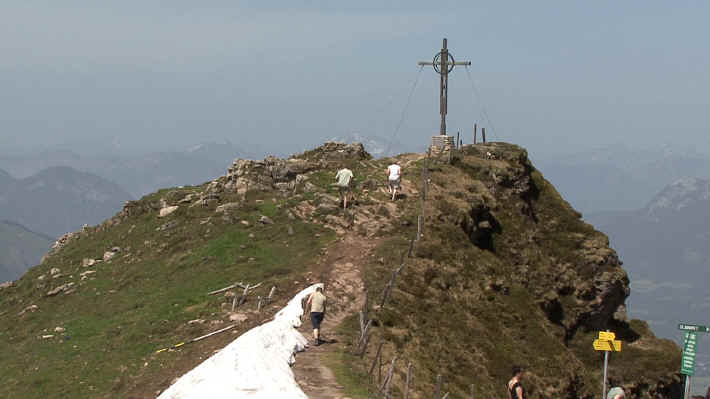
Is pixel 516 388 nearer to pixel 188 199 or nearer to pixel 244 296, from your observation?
pixel 244 296

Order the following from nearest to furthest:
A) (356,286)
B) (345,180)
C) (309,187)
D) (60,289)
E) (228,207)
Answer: (356,286) < (60,289) < (345,180) < (228,207) < (309,187)

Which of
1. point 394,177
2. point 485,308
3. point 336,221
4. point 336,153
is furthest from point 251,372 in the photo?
point 336,153

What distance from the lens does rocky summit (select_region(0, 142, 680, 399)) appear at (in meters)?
28.2

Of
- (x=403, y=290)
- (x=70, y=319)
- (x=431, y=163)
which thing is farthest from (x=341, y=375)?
(x=431, y=163)

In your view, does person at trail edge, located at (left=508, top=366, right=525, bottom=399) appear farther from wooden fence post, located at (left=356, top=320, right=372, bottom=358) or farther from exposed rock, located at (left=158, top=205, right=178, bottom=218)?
exposed rock, located at (left=158, top=205, right=178, bottom=218)


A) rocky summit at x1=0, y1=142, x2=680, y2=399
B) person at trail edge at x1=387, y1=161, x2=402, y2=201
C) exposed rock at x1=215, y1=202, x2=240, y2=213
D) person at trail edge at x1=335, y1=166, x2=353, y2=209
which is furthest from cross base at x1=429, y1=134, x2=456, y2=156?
exposed rock at x1=215, y1=202, x2=240, y2=213

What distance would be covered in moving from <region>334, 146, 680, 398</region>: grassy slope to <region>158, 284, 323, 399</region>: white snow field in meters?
2.52

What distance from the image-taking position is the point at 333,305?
104ft

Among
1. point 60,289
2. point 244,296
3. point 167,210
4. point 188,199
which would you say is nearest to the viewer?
point 244,296

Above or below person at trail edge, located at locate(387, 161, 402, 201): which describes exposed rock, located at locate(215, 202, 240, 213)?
below

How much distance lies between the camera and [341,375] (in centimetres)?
2352

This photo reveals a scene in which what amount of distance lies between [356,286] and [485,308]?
769 cm

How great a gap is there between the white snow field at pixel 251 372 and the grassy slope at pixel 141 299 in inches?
140

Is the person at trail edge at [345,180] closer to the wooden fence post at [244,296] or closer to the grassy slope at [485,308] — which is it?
the grassy slope at [485,308]
